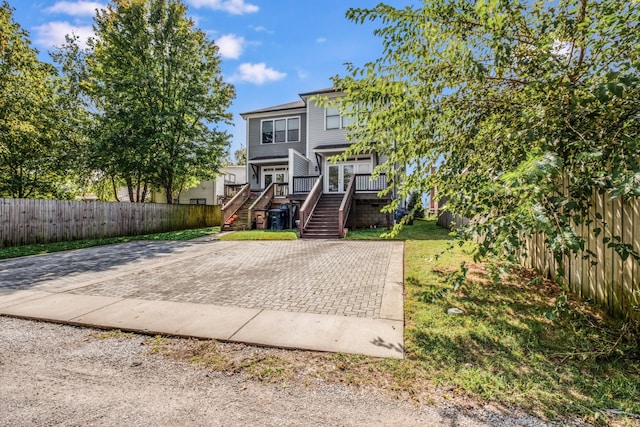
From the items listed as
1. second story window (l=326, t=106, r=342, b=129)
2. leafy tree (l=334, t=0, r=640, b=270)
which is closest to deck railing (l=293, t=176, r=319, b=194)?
second story window (l=326, t=106, r=342, b=129)

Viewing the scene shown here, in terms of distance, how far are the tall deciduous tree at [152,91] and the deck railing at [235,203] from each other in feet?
8.59

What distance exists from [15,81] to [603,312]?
2236cm

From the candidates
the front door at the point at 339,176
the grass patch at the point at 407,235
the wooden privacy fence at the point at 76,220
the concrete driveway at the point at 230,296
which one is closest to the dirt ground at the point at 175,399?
the concrete driveway at the point at 230,296

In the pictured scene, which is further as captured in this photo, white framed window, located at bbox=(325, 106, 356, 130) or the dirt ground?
white framed window, located at bbox=(325, 106, 356, 130)

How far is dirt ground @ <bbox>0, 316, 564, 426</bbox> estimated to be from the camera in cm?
213

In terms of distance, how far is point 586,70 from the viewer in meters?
3.18

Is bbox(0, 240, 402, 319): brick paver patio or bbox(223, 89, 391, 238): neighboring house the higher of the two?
bbox(223, 89, 391, 238): neighboring house

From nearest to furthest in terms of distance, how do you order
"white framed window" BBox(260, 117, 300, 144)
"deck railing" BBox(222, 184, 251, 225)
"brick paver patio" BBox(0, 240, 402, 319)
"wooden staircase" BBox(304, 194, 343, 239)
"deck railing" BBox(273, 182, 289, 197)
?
"brick paver patio" BBox(0, 240, 402, 319) < "wooden staircase" BBox(304, 194, 343, 239) < "deck railing" BBox(222, 184, 251, 225) < "deck railing" BBox(273, 182, 289, 197) < "white framed window" BBox(260, 117, 300, 144)

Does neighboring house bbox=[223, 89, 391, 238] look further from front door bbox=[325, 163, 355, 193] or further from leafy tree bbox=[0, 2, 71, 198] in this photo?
leafy tree bbox=[0, 2, 71, 198]

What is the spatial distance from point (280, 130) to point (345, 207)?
8.53 meters

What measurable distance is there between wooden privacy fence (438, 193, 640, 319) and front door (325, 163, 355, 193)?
1412cm

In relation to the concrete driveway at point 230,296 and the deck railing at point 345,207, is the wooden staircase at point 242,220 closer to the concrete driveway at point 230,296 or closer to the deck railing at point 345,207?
the deck railing at point 345,207

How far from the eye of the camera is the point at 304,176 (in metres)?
17.1

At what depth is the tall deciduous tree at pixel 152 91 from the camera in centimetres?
1667
